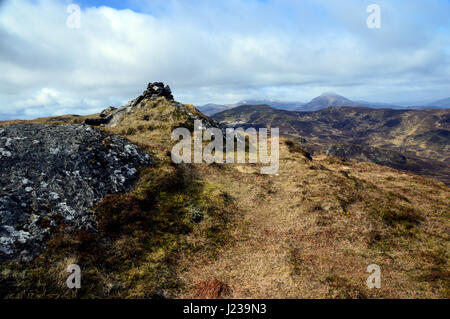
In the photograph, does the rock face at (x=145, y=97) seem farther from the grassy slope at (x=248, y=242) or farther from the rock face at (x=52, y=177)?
the rock face at (x=52, y=177)

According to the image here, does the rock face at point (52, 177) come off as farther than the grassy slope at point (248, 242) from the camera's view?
Yes

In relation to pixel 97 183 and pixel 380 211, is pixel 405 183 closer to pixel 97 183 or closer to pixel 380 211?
pixel 380 211

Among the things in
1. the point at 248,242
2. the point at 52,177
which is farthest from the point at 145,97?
the point at 248,242

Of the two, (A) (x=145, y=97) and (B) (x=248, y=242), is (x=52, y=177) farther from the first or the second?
(A) (x=145, y=97)

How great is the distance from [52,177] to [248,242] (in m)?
16.1

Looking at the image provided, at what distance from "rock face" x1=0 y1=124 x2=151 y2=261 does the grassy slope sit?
48.0 inches

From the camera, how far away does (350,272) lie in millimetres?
15578

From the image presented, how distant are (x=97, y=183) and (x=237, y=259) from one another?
13.0 meters

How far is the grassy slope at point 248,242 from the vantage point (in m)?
13.6

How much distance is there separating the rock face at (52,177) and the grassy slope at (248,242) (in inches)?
48.0

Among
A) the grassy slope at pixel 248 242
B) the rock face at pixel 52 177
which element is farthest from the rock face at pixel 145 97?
the rock face at pixel 52 177

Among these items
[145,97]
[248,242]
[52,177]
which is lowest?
[248,242]

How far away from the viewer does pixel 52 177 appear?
18.6 metres
